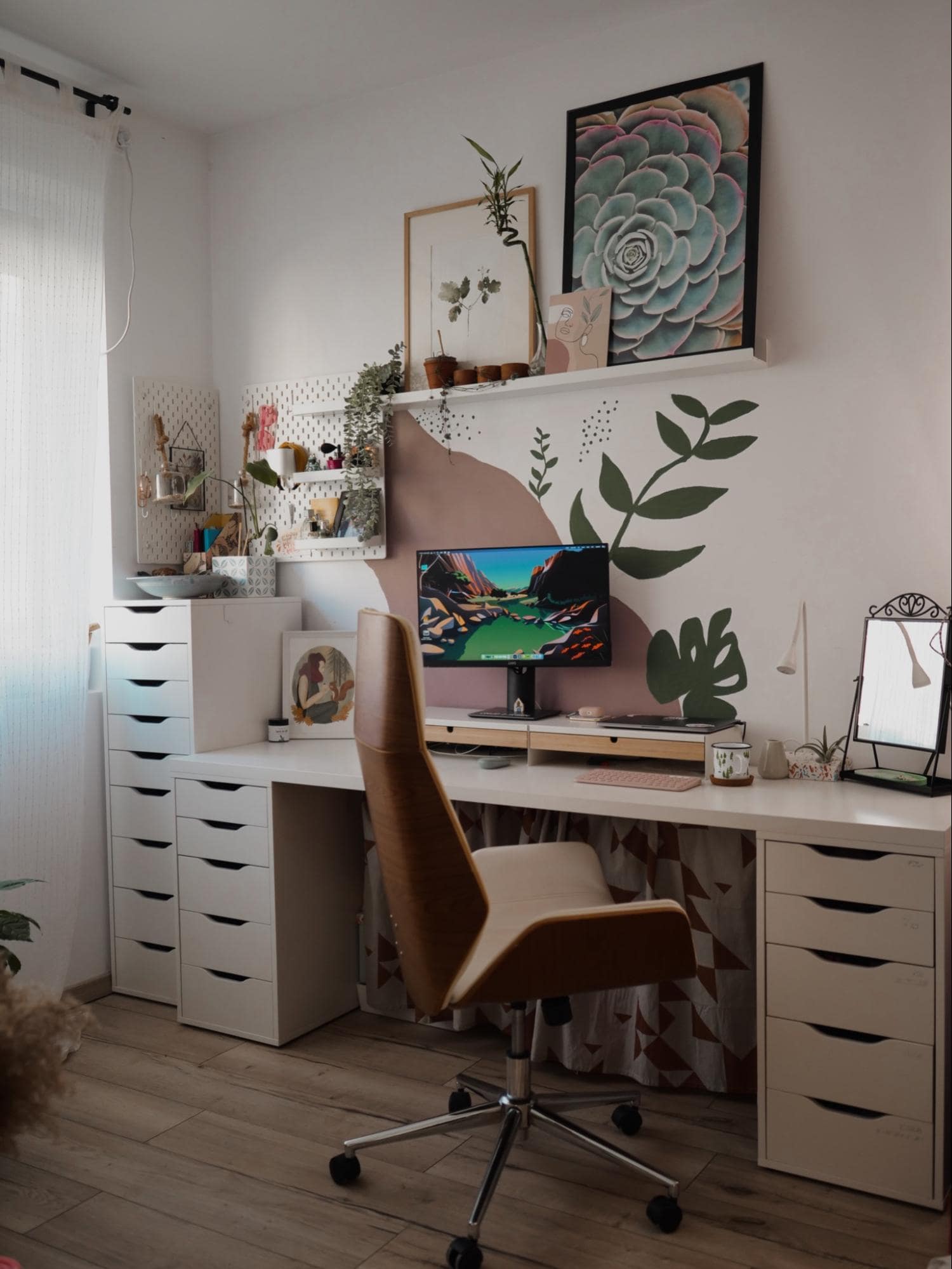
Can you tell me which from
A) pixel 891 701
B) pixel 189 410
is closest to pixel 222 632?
pixel 189 410

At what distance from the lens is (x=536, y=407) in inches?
117

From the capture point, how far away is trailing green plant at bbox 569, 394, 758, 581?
2.71 m

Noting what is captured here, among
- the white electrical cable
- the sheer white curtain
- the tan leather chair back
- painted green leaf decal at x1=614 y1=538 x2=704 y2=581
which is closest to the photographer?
the tan leather chair back

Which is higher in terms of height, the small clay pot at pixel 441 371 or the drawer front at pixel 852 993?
the small clay pot at pixel 441 371

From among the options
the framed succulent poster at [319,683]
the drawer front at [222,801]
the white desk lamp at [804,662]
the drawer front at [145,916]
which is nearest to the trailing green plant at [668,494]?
the white desk lamp at [804,662]

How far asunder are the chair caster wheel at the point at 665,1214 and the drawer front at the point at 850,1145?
0.29 m

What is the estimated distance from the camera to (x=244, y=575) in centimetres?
332

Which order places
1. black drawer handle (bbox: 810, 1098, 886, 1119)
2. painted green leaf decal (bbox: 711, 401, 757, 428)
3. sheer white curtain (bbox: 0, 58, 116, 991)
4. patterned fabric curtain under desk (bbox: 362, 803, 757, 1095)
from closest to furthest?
1. black drawer handle (bbox: 810, 1098, 886, 1119)
2. patterned fabric curtain under desk (bbox: 362, 803, 757, 1095)
3. painted green leaf decal (bbox: 711, 401, 757, 428)
4. sheer white curtain (bbox: 0, 58, 116, 991)

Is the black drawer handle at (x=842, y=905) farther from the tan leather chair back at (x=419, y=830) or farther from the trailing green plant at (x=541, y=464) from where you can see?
the trailing green plant at (x=541, y=464)

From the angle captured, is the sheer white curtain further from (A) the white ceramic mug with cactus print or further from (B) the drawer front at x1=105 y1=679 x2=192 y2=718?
(A) the white ceramic mug with cactus print

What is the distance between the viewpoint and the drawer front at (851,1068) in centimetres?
200

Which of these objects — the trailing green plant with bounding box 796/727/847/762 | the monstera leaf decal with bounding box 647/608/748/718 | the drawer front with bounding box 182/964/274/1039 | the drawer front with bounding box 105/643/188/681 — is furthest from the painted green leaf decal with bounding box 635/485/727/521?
the drawer front with bounding box 182/964/274/1039

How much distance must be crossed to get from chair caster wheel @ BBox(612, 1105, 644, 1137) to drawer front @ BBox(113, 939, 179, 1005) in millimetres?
1326

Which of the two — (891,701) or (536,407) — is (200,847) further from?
(891,701)
